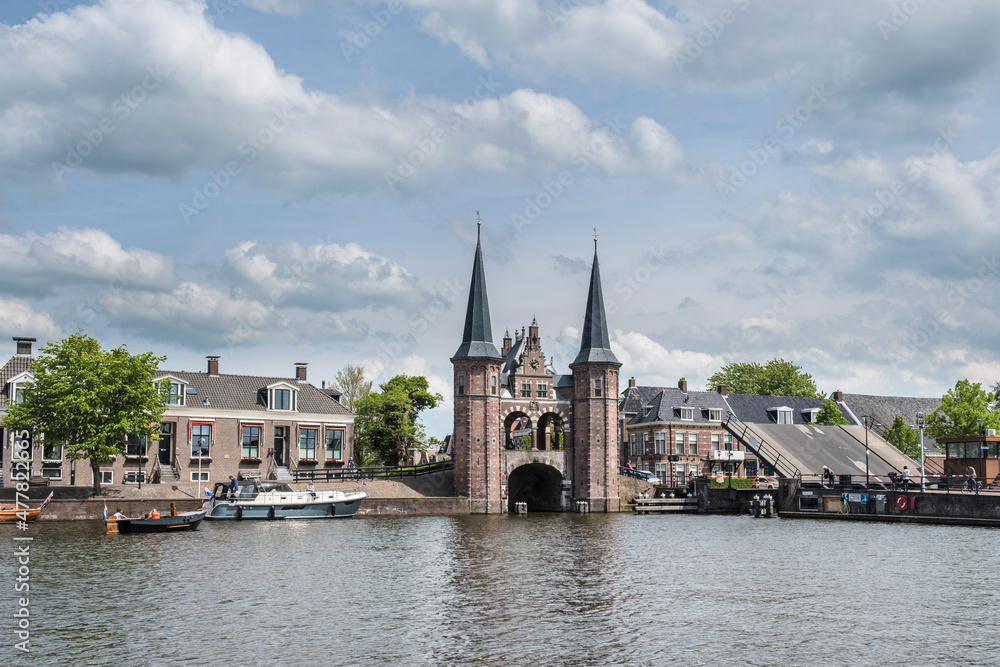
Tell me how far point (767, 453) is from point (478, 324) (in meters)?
24.6

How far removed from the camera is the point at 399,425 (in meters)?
84.9

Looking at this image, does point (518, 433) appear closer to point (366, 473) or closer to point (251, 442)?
point (366, 473)

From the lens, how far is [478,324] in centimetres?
7106

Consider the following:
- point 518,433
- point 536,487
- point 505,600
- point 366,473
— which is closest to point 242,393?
point 366,473

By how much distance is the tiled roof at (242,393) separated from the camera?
70500 millimetres

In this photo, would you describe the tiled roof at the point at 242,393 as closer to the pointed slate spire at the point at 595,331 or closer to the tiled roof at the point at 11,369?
the tiled roof at the point at 11,369

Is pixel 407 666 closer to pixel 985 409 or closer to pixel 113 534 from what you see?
pixel 113 534

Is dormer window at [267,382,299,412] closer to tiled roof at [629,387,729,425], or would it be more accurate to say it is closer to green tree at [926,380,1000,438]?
tiled roof at [629,387,729,425]

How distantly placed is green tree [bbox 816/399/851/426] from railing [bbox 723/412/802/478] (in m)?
19.4

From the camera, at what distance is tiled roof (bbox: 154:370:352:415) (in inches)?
2776

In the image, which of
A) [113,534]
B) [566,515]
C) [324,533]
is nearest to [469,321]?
[566,515]

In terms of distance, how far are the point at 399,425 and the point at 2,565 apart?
5335 centimetres

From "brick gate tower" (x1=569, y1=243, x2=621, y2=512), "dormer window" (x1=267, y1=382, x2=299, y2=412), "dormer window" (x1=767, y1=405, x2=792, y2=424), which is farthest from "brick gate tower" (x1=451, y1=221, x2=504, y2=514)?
"dormer window" (x1=767, y1=405, x2=792, y2=424)

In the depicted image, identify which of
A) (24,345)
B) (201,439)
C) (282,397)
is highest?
(24,345)
